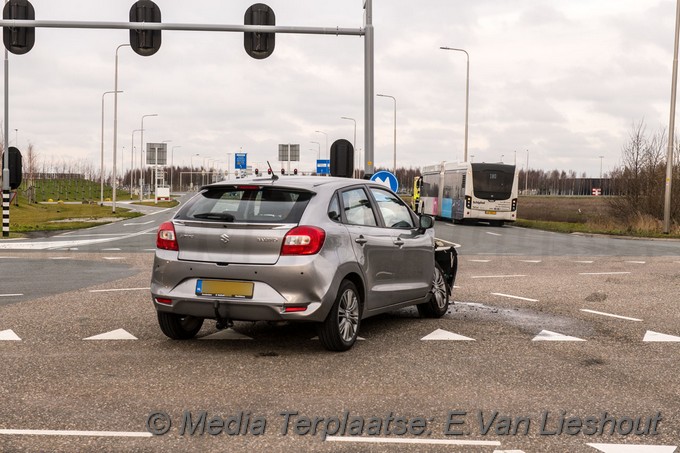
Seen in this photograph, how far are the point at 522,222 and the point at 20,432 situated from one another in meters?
37.0

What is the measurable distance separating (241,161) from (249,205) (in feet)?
254

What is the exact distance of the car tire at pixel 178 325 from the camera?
748cm

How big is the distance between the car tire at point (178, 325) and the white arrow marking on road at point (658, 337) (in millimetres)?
4474

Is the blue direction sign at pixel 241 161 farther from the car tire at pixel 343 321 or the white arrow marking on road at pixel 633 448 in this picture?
the white arrow marking on road at pixel 633 448

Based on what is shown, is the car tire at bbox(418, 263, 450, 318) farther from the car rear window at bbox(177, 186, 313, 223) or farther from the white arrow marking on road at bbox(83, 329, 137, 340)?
the white arrow marking on road at bbox(83, 329, 137, 340)

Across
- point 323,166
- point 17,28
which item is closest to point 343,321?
A: point 17,28

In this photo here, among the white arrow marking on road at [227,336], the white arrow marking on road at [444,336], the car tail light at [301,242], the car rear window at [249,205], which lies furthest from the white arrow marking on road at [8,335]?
the white arrow marking on road at [444,336]

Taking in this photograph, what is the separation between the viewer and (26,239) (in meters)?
24.4

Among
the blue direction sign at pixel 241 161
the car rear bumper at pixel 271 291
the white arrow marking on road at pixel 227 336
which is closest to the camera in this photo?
the car rear bumper at pixel 271 291

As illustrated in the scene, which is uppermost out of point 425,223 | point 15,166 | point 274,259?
point 15,166

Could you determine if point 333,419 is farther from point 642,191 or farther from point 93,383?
point 642,191

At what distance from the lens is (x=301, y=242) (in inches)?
264

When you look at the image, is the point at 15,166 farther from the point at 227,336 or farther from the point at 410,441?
the point at 410,441

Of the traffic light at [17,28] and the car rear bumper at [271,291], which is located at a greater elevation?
the traffic light at [17,28]
